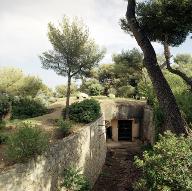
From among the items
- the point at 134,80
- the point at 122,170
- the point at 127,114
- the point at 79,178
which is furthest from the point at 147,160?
the point at 134,80

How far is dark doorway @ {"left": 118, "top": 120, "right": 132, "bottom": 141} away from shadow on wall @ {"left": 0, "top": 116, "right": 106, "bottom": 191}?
9.43 meters

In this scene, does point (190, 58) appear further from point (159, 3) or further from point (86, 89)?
point (159, 3)

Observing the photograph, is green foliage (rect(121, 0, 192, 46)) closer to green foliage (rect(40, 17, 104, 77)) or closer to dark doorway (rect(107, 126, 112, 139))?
green foliage (rect(40, 17, 104, 77))

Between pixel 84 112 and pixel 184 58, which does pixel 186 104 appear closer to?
Result: pixel 84 112

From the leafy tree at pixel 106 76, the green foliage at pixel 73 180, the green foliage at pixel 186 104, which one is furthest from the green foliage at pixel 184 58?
the green foliage at pixel 73 180

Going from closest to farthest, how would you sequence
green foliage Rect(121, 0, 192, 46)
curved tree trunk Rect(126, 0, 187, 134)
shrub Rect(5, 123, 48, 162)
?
shrub Rect(5, 123, 48, 162) < green foliage Rect(121, 0, 192, 46) < curved tree trunk Rect(126, 0, 187, 134)

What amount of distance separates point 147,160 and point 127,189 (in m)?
10.7

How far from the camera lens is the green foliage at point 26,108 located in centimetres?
2609

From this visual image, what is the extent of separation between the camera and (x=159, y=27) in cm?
1786

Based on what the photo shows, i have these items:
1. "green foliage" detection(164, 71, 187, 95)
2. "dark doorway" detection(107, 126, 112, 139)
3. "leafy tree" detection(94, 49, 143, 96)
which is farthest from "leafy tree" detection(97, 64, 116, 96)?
"green foliage" detection(164, 71, 187, 95)

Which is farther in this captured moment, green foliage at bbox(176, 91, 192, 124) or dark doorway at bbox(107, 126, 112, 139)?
dark doorway at bbox(107, 126, 112, 139)

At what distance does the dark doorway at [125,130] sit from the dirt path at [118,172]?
3.76 meters

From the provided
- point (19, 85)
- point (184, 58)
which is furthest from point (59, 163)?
point (184, 58)

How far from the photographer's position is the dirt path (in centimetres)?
2341
